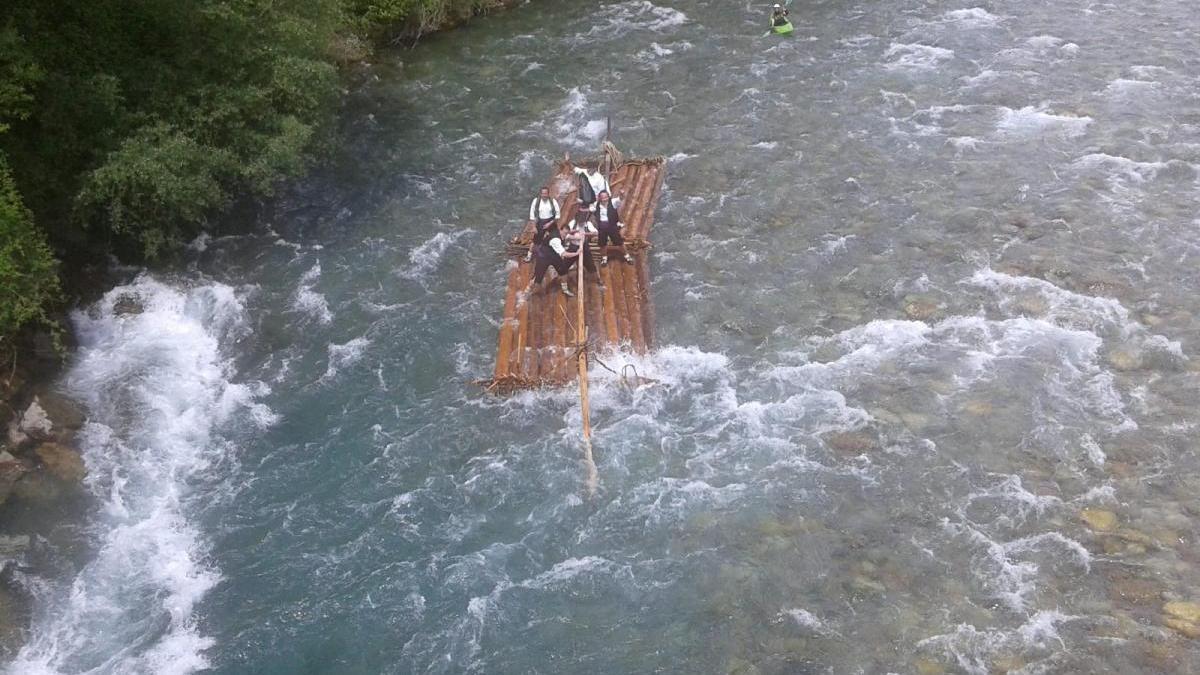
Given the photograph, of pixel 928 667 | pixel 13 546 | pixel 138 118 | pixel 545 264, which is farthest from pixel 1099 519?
pixel 138 118

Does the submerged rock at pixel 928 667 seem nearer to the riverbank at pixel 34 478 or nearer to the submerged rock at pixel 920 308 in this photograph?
the submerged rock at pixel 920 308

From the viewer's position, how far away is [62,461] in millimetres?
16031

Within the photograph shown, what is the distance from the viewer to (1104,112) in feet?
75.3

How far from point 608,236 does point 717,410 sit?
483cm

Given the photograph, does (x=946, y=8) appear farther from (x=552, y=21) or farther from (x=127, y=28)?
(x=127, y=28)

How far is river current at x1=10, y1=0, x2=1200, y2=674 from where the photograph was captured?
13.4 metres

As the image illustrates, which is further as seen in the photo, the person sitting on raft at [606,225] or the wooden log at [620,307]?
the person sitting on raft at [606,225]

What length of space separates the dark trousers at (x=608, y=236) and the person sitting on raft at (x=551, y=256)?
769 millimetres

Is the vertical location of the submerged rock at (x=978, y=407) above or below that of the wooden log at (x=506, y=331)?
below

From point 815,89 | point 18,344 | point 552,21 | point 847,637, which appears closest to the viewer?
point 847,637

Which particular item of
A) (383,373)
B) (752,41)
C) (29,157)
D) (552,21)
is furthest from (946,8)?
(29,157)

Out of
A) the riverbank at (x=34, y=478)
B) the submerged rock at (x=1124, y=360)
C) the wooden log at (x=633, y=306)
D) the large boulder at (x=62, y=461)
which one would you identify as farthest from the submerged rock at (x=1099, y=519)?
the large boulder at (x=62, y=461)

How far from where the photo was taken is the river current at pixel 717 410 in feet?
44.0

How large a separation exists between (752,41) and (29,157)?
712 inches
